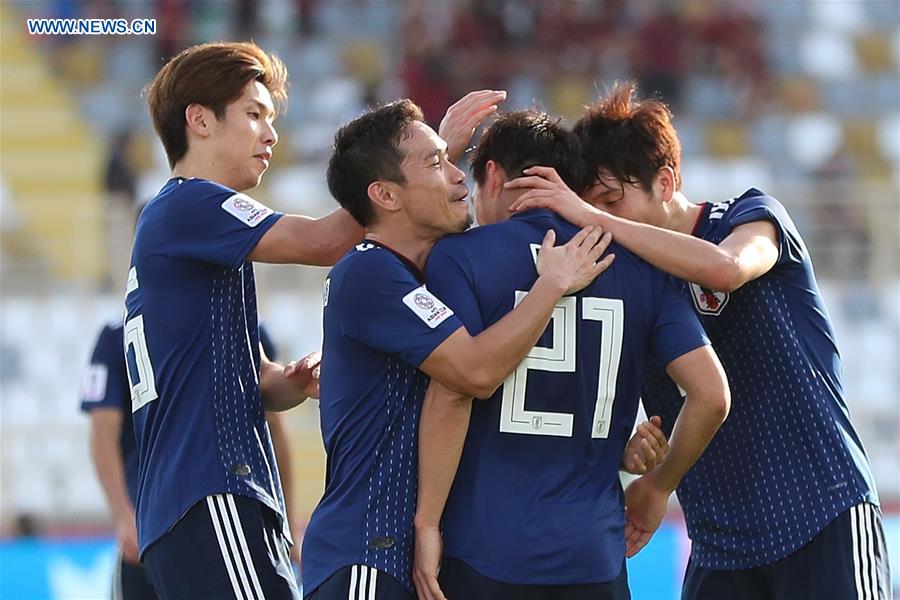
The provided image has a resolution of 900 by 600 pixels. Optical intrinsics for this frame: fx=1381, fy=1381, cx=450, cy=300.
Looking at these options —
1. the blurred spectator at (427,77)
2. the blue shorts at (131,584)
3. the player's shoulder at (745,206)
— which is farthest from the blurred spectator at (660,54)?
the player's shoulder at (745,206)

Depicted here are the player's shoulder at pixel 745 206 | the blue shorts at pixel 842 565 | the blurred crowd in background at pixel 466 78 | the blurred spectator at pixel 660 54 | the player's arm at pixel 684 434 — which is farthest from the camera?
the blurred spectator at pixel 660 54

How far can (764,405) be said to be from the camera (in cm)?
383

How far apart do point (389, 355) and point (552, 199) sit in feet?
1.87

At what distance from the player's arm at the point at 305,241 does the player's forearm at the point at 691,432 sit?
100 cm

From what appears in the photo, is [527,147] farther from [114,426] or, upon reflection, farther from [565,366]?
[114,426]

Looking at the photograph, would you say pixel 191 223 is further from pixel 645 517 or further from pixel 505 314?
pixel 645 517

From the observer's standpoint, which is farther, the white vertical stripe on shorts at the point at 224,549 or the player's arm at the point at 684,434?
the white vertical stripe on shorts at the point at 224,549

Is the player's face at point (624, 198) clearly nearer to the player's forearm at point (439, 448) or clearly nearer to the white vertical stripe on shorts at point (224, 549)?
the player's forearm at point (439, 448)

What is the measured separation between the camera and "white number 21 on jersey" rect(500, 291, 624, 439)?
3344 millimetres

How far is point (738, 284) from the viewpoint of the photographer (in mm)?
3574

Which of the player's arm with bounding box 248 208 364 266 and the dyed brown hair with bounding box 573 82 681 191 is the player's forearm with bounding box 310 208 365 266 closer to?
the player's arm with bounding box 248 208 364 266

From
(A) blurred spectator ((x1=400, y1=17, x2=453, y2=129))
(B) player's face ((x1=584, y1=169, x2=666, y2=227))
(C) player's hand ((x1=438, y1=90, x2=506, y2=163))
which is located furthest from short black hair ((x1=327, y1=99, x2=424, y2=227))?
(A) blurred spectator ((x1=400, y1=17, x2=453, y2=129))

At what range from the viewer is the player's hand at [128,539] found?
508 cm

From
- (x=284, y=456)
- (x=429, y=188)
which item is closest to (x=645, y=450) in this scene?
(x=429, y=188)
